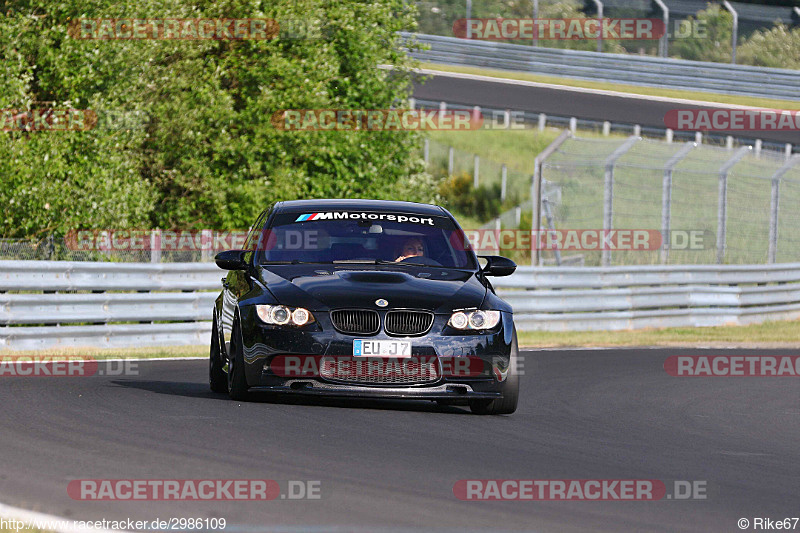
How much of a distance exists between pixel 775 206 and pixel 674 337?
18.4 feet

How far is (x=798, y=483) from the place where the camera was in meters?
7.23

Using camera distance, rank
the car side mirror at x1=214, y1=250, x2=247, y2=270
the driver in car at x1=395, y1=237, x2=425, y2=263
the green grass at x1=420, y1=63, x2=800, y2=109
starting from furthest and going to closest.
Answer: the green grass at x1=420, y1=63, x2=800, y2=109, the driver in car at x1=395, y1=237, x2=425, y2=263, the car side mirror at x1=214, y1=250, x2=247, y2=270

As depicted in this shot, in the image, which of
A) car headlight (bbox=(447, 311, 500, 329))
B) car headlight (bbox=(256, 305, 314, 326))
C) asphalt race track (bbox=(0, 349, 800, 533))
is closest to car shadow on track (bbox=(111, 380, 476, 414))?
asphalt race track (bbox=(0, 349, 800, 533))

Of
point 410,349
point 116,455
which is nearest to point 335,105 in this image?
point 410,349

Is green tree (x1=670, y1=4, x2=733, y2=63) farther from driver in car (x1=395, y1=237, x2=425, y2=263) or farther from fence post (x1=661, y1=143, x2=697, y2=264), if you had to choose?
driver in car (x1=395, y1=237, x2=425, y2=263)

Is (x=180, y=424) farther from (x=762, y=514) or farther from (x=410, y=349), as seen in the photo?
(x=762, y=514)

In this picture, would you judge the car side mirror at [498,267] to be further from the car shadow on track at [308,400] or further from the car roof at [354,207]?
the car shadow on track at [308,400]

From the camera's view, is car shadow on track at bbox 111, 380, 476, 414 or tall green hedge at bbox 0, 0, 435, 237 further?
tall green hedge at bbox 0, 0, 435, 237

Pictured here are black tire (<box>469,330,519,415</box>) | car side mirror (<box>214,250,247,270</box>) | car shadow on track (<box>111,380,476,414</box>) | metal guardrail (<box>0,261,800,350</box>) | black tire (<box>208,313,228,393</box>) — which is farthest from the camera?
metal guardrail (<box>0,261,800,350</box>)

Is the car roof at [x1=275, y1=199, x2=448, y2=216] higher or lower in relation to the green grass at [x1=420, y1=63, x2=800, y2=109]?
higher

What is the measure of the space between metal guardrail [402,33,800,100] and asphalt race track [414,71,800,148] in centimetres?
63

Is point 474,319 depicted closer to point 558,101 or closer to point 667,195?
point 667,195

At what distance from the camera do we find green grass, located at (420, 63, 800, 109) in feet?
134

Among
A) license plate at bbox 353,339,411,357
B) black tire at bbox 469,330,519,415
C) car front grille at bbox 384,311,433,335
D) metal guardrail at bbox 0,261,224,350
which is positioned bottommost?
metal guardrail at bbox 0,261,224,350
